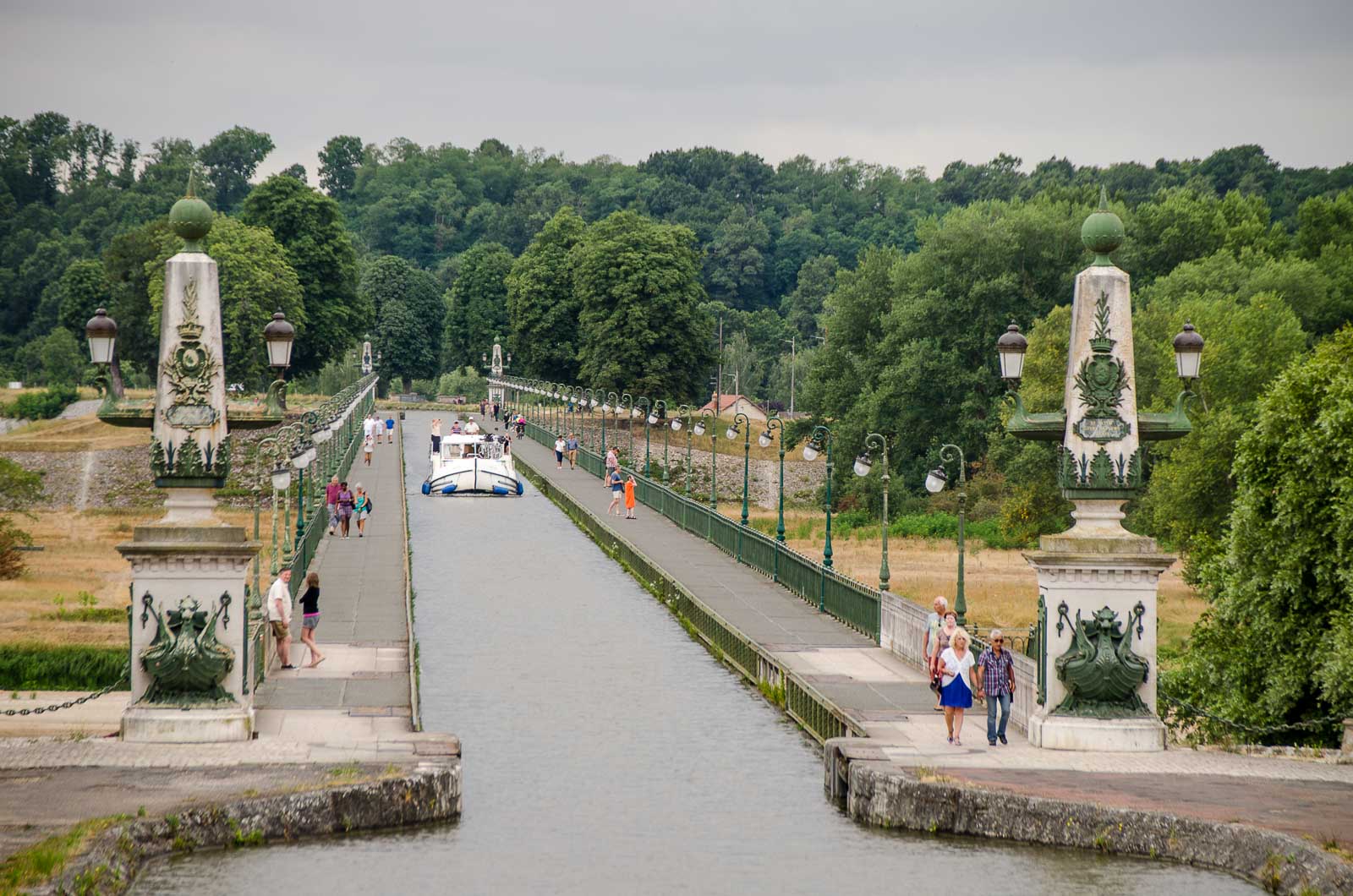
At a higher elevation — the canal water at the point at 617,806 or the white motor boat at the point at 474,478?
the white motor boat at the point at 474,478

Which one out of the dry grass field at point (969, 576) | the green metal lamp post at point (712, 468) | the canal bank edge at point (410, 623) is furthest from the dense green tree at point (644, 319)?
the canal bank edge at point (410, 623)

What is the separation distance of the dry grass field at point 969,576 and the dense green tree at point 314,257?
3645 cm

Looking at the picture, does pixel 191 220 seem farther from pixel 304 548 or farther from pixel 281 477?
pixel 304 548

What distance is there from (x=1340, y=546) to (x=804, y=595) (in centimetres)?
1380

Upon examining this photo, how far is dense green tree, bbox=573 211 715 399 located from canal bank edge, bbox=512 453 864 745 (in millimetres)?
46025

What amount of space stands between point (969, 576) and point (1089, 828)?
3566 cm

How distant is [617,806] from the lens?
2350 centimetres

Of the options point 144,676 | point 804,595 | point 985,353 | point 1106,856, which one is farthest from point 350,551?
point 985,353

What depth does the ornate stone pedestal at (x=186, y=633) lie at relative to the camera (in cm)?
2222

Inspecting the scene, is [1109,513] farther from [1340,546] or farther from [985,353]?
[985,353]

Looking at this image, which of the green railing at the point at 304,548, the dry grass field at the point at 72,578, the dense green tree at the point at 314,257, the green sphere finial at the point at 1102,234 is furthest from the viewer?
the dense green tree at the point at 314,257

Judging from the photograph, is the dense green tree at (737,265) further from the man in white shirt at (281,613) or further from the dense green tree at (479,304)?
the man in white shirt at (281,613)

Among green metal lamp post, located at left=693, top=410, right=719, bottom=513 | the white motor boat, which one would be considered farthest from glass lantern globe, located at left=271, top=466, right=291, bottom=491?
the white motor boat

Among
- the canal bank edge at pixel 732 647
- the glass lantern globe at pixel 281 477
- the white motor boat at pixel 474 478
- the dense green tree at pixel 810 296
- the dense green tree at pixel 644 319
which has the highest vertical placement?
the dense green tree at pixel 810 296
